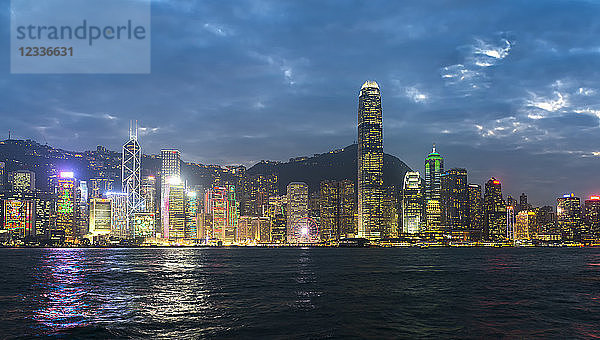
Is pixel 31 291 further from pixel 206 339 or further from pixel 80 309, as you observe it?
pixel 206 339

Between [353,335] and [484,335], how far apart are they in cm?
1037

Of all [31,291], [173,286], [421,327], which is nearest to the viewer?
→ [421,327]

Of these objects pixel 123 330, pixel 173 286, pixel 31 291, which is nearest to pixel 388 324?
pixel 123 330

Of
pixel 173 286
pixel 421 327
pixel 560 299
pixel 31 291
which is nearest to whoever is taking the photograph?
pixel 421 327

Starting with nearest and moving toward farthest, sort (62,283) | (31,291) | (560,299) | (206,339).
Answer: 1. (206,339)
2. (560,299)
3. (31,291)
4. (62,283)

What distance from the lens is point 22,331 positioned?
41750 millimetres

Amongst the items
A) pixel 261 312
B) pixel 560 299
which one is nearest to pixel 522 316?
pixel 560 299

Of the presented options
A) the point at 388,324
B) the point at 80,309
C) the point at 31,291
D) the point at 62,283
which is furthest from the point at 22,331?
the point at 62,283

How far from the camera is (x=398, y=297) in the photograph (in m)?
64.8

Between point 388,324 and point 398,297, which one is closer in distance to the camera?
point 388,324

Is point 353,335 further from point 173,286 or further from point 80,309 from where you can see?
point 173,286

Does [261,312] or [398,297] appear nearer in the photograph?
[261,312]

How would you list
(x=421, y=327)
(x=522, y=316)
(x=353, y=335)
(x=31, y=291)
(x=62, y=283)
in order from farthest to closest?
(x=62, y=283) → (x=31, y=291) → (x=522, y=316) → (x=421, y=327) → (x=353, y=335)

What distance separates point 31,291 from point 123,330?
38854mm
